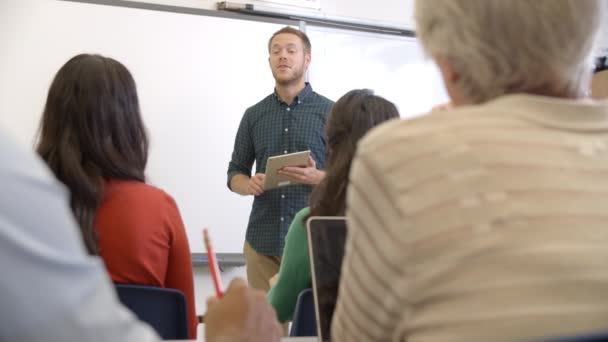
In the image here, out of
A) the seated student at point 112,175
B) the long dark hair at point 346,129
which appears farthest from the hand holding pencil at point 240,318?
the long dark hair at point 346,129

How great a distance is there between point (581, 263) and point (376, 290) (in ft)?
0.74

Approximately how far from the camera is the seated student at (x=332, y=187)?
5.92 ft

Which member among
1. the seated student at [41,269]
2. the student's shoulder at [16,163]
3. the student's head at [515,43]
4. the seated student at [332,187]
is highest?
the student's head at [515,43]

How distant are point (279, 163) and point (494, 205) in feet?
7.79

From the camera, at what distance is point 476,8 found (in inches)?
36.3

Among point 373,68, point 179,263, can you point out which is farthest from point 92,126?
point 373,68

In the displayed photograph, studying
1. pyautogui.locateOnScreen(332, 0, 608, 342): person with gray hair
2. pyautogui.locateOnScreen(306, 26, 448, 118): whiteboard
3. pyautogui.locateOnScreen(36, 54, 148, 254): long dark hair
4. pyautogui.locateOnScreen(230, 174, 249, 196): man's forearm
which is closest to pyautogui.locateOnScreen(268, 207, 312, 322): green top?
pyautogui.locateOnScreen(36, 54, 148, 254): long dark hair

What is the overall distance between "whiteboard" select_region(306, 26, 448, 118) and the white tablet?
1.49 metres

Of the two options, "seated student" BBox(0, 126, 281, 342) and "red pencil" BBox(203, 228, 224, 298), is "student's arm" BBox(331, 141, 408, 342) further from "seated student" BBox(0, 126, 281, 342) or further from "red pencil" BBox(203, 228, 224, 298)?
"seated student" BBox(0, 126, 281, 342)

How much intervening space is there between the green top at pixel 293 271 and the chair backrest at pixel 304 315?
12 centimetres

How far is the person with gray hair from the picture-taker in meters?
0.79

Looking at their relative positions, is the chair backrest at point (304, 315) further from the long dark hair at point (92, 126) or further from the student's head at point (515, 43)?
the student's head at point (515, 43)

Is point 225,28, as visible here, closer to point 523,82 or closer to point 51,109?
point 51,109

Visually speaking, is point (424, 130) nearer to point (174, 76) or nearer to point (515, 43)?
point (515, 43)
